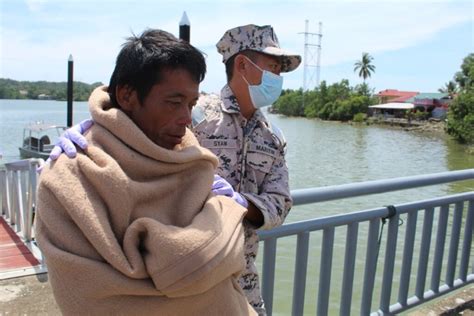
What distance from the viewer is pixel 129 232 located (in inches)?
43.9

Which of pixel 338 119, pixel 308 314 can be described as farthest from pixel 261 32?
pixel 338 119

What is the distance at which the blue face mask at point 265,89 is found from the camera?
6.08ft

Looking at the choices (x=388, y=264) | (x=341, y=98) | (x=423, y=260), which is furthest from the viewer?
(x=341, y=98)

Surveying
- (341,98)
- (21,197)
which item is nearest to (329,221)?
A: (21,197)

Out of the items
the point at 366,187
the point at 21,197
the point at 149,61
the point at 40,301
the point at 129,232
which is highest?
the point at 149,61

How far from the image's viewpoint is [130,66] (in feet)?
4.09

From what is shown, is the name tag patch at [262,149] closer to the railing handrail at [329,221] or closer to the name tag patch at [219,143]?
the name tag patch at [219,143]

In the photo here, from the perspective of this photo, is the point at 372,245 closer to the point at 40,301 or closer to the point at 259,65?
the point at 259,65

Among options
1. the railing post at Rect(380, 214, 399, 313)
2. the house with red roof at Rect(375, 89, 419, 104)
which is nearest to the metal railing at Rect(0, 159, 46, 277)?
the railing post at Rect(380, 214, 399, 313)

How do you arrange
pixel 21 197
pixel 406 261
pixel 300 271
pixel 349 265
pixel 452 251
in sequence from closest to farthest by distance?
1. pixel 300 271
2. pixel 349 265
3. pixel 406 261
4. pixel 452 251
5. pixel 21 197

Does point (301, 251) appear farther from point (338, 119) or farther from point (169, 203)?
point (338, 119)

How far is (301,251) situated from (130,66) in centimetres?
158

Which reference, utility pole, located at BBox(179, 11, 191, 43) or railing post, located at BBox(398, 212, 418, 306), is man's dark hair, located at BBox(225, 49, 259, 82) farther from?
railing post, located at BBox(398, 212, 418, 306)

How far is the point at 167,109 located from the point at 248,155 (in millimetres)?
608
